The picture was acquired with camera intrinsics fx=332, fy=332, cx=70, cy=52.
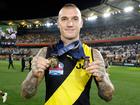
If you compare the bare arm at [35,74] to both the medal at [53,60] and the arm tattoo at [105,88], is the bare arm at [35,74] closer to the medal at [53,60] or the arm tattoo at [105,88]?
the medal at [53,60]

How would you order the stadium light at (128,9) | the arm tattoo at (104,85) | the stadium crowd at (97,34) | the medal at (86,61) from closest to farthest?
1. the medal at (86,61)
2. the arm tattoo at (104,85)
3. the stadium light at (128,9)
4. the stadium crowd at (97,34)

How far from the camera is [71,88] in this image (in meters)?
3.61

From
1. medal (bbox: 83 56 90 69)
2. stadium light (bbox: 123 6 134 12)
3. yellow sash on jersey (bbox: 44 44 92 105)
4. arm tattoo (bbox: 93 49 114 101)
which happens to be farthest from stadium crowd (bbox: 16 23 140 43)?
medal (bbox: 83 56 90 69)

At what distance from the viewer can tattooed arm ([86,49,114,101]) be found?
3360 mm

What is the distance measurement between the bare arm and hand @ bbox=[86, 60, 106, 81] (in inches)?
17.3

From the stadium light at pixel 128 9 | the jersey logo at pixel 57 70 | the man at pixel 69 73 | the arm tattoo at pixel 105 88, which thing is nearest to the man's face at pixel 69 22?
the man at pixel 69 73

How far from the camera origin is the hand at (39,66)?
3365 millimetres

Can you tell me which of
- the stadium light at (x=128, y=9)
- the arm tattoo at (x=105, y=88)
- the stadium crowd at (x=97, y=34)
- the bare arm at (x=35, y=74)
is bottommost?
the stadium crowd at (x=97, y=34)

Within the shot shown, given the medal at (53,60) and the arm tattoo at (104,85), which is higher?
the medal at (53,60)

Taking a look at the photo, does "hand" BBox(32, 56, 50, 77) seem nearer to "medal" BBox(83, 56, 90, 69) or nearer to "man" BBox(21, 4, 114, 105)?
"man" BBox(21, 4, 114, 105)

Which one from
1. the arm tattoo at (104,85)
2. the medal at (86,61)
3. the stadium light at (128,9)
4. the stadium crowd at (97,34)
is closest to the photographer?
the medal at (86,61)

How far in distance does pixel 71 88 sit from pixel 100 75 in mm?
372

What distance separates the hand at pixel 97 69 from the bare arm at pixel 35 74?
438 millimetres

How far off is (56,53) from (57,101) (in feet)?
1.70
